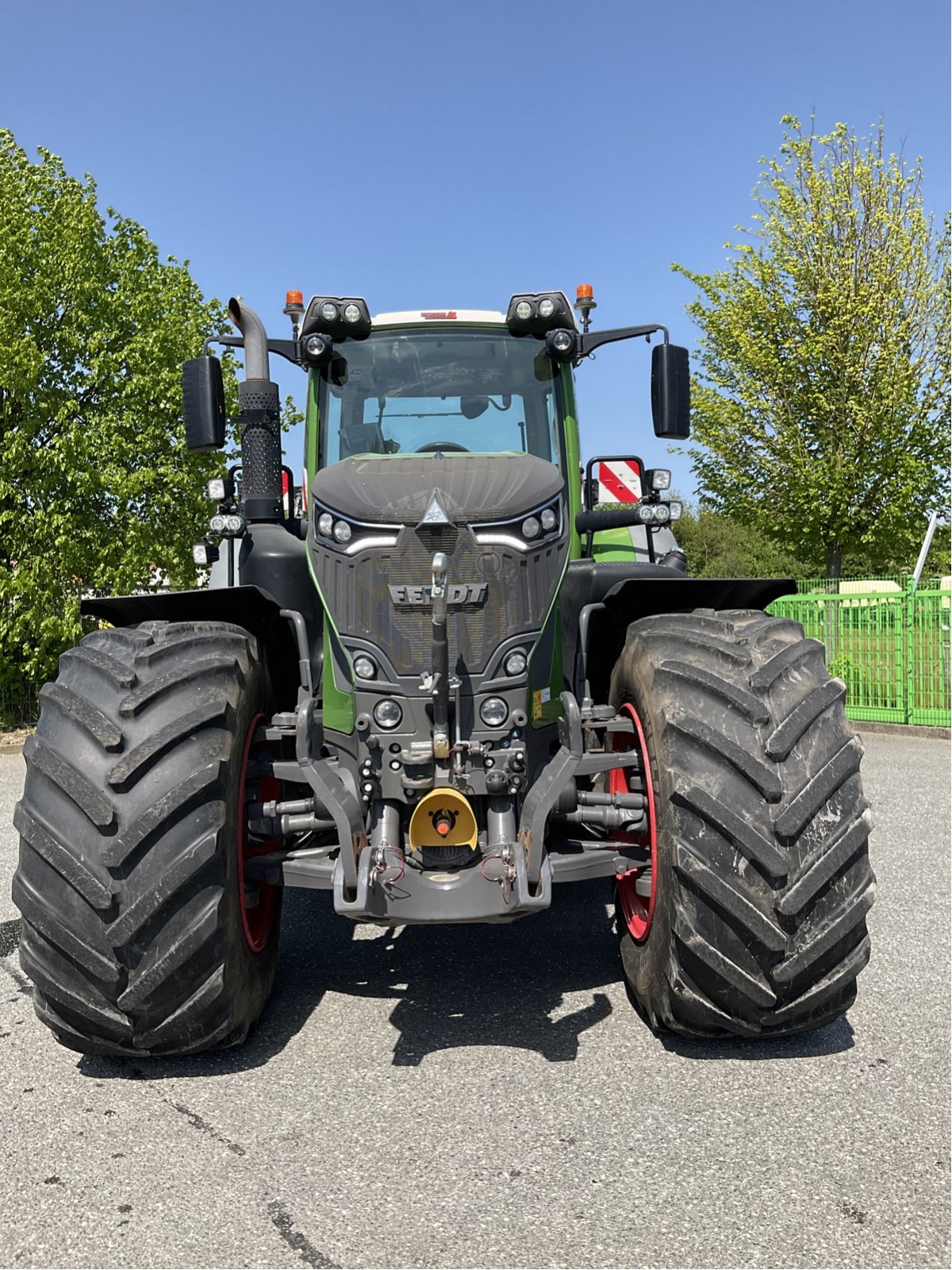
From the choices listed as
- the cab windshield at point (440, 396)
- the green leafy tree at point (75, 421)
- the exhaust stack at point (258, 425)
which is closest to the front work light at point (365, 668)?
the cab windshield at point (440, 396)

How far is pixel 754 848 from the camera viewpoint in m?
2.99

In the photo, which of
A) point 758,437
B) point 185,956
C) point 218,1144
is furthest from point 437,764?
point 758,437

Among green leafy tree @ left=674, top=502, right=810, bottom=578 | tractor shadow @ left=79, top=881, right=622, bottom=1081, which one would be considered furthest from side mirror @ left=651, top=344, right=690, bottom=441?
green leafy tree @ left=674, top=502, right=810, bottom=578

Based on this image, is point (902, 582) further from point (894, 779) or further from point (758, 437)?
point (894, 779)

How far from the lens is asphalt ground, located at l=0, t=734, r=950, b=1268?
2373mm

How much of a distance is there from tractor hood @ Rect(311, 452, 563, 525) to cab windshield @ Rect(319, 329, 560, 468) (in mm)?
606

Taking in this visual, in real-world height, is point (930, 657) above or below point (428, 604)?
below

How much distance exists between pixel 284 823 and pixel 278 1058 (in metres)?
0.76

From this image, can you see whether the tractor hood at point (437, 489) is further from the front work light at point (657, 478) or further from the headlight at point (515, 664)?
the front work light at point (657, 478)

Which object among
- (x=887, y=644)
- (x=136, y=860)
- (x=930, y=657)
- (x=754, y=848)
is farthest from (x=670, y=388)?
(x=887, y=644)

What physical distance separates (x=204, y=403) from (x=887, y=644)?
10255mm

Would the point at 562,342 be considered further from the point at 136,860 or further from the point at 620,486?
the point at 620,486

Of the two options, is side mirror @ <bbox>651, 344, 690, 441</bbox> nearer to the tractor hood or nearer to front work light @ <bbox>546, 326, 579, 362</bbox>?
front work light @ <bbox>546, 326, 579, 362</bbox>

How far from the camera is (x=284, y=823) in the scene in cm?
355
